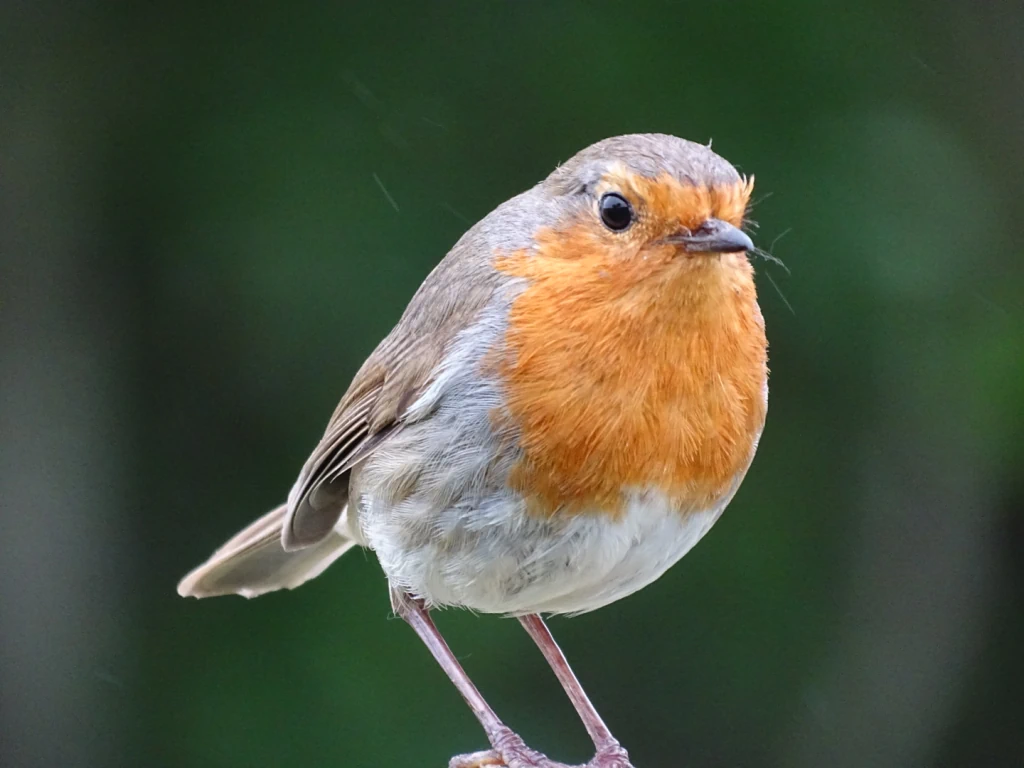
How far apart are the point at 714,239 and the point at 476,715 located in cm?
128

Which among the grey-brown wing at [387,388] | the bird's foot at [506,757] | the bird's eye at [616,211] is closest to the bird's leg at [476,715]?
the bird's foot at [506,757]

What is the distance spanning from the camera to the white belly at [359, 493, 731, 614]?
8.76 feet

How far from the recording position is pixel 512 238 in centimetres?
283

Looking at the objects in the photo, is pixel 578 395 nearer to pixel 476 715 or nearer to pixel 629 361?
pixel 629 361

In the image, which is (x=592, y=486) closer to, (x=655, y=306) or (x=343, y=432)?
(x=655, y=306)

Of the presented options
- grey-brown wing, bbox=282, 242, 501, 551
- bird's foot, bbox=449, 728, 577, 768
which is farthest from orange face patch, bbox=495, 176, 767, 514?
bird's foot, bbox=449, 728, 577, 768

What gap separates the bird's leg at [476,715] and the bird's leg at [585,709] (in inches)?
6.4

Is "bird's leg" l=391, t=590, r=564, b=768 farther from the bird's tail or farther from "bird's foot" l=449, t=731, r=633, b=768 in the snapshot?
the bird's tail

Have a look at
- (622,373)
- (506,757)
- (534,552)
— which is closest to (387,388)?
→ (534,552)

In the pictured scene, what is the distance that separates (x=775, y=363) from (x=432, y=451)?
1855 millimetres

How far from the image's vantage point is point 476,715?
10.3 ft

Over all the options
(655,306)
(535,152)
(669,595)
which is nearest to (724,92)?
(535,152)

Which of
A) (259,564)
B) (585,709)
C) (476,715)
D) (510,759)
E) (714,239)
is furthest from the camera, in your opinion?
(259,564)

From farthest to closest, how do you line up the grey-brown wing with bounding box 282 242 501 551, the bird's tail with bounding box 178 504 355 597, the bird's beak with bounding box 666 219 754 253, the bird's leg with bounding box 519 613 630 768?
the bird's tail with bounding box 178 504 355 597
the bird's leg with bounding box 519 613 630 768
the grey-brown wing with bounding box 282 242 501 551
the bird's beak with bounding box 666 219 754 253
